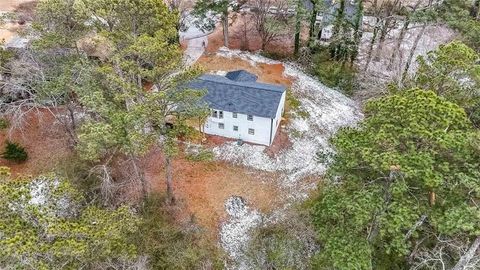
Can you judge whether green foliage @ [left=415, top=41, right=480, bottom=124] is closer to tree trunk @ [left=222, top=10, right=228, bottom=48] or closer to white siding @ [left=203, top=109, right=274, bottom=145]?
white siding @ [left=203, top=109, right=274, bottom=145]

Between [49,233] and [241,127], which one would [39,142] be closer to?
[241,127]

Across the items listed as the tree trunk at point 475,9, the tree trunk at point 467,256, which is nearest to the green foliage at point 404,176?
the tree trunk at point 467,256

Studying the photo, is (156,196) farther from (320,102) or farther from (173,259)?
(320,102)

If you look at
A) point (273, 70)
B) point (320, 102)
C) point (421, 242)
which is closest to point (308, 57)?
point (273, 70)

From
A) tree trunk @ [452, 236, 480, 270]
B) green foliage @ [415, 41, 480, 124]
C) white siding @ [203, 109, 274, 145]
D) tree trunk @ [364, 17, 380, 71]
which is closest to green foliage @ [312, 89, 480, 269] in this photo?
tree trunk @ [452, 236, 480, 270]

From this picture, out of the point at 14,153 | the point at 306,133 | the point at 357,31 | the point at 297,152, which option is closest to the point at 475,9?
the point at 357,31
